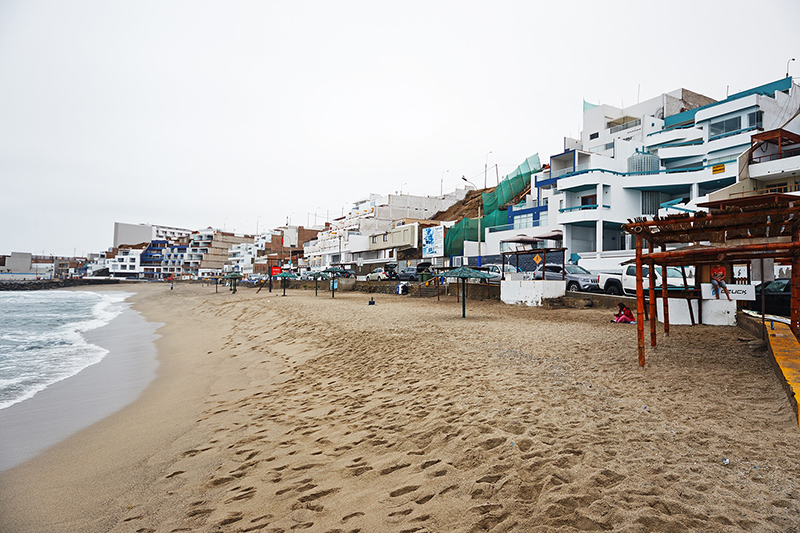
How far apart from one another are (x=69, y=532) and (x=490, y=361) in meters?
6.05

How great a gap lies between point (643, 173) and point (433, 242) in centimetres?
2076

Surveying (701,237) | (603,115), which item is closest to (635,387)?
(701,237)

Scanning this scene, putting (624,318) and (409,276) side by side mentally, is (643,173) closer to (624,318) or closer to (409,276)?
(409,276)

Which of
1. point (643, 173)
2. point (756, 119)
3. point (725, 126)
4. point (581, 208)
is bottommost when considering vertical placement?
point (581, 208)

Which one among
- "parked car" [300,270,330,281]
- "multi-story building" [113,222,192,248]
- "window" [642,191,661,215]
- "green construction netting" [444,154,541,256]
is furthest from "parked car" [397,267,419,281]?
"multi-story building" [113,222,192,248]

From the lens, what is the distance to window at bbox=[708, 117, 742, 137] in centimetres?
3569

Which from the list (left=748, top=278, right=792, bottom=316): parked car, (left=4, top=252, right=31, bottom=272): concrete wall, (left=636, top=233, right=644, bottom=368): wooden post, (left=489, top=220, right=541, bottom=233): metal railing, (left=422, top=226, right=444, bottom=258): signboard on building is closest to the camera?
(left=636, top=233, right=644, bottom=368): wooden post

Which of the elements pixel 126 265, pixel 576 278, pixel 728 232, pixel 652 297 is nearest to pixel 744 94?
pixel 576 278

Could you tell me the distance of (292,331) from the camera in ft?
44.2

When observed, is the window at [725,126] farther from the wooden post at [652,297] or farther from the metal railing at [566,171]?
the wooden post at [652,297]

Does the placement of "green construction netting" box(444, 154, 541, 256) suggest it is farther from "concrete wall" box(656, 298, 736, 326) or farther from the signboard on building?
"concrete wall" box(656, 298, 736, 326)

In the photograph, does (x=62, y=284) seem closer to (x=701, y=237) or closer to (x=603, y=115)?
(x=603, y=115)

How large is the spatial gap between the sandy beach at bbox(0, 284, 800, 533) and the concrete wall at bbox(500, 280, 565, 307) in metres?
10.2

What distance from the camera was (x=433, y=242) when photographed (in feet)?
150
